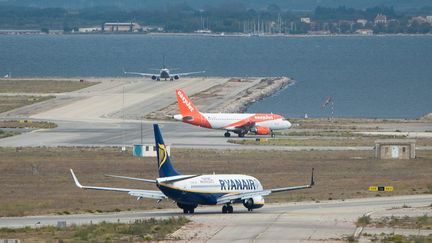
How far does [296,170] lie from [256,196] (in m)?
25.1

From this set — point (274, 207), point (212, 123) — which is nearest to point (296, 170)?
point (274, 207)

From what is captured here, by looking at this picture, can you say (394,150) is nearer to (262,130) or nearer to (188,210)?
(262,130)

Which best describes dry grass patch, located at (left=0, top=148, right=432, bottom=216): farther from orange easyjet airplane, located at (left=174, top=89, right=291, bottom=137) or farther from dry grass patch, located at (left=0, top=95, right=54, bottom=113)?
dry grass patch, located at (left=0, top=95, right=54, bottom=113)

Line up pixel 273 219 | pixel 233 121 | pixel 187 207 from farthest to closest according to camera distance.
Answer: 1. pixel 233 121
2. pixel 187 207
3. pixel 273 219

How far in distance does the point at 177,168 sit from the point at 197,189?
28.1 m

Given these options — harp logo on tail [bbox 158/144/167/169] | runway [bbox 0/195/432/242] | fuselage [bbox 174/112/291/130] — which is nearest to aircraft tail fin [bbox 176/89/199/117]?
fuselage [bbox 174/112/291/130]

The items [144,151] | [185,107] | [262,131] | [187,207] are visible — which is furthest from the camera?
[262,131]

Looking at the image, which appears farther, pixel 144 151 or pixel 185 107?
pixel 185 107

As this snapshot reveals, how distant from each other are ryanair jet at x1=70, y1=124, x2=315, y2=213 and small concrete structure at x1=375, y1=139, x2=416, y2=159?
111ft

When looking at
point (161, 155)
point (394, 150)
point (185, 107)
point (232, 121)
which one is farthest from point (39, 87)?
point (161, 155)

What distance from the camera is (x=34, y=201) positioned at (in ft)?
238

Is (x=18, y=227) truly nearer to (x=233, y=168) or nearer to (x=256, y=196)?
(x=256, y=196)

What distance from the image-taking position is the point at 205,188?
63.9 meters

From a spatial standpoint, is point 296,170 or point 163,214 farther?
point 296,170
